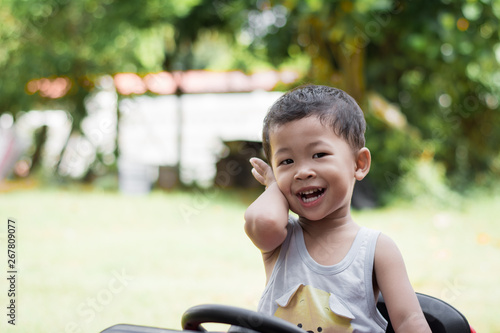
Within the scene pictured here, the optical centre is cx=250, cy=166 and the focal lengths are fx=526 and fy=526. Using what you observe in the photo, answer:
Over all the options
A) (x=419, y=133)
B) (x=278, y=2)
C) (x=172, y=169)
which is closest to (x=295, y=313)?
(x=278, y=2)

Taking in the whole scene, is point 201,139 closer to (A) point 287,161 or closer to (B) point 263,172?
(B) point 263,172

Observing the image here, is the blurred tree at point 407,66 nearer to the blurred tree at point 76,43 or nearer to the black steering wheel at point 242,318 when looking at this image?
the blurred tree at point 76,43

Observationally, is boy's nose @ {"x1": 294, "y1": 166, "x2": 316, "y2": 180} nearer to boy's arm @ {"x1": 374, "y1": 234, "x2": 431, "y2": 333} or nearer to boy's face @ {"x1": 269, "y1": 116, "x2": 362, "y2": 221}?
boy's face @ {"x1": 269, "y1": 116, "x2": 362, "y2": 221}

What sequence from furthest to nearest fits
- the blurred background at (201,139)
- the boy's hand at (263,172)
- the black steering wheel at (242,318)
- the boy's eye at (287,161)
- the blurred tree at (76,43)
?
the blurred tree at (76,43) → the blurred background at (201,139) → the boy's hand at (263,172) → the boy's eye at (287,161) → the black steering wheel at (242,318)

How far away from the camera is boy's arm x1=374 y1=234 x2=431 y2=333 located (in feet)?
4.62

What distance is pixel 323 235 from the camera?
154cm

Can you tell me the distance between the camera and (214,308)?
128 cm

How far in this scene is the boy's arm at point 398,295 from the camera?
1.41 meters

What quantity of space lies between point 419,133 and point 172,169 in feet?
15.9

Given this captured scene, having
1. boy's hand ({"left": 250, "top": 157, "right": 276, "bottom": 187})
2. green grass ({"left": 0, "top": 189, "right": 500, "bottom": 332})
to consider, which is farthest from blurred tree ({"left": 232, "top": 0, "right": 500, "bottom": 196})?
boy's hand ({"left": 250, "top": 157, "right": 276, "bottom": 187})

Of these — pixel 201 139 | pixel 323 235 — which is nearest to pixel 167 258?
pixel 323 235

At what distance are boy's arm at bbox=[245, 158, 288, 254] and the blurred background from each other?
2.24 metres

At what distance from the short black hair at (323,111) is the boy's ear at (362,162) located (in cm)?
2

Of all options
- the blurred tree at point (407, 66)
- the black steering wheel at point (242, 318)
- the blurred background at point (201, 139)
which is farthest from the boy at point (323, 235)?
the blurred tree at point (407, 66)
